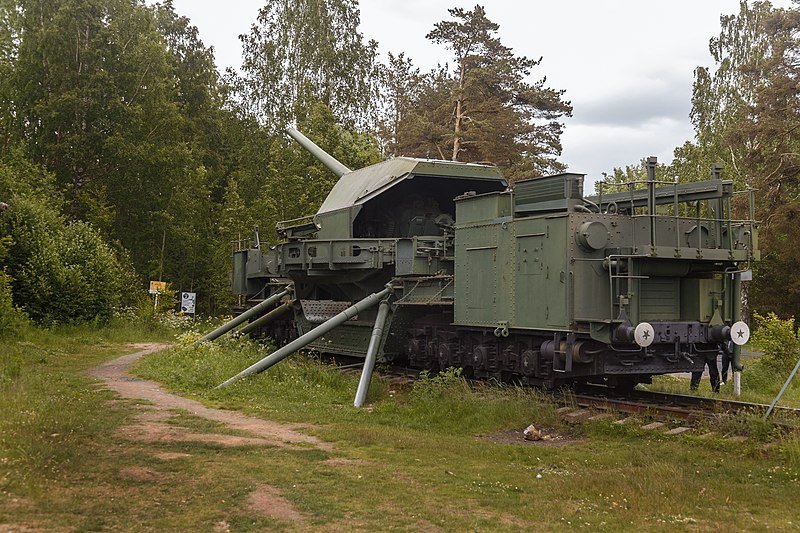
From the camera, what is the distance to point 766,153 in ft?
105

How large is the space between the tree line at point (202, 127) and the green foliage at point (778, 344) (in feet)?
46.0

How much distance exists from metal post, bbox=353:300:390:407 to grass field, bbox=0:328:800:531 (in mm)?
249

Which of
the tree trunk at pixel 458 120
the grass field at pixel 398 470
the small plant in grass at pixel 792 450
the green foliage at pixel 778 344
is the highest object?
the tree trunk at pixel 458 120

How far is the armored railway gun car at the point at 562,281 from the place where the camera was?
11.5 m

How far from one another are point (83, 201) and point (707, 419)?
102ft

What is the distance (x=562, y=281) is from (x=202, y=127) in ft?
128

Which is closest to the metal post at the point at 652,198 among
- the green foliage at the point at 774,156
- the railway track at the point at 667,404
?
the railway track at the point at 667,404

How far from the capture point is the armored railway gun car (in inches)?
451

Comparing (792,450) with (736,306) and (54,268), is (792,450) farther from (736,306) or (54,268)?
(54,268)

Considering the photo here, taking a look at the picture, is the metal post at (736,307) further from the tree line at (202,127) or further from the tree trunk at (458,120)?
the tree trunk at (458,120)

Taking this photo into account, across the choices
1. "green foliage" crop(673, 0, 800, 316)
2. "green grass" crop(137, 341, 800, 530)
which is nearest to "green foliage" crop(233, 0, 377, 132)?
"green foliage" crop(673, 0, 800, 316)

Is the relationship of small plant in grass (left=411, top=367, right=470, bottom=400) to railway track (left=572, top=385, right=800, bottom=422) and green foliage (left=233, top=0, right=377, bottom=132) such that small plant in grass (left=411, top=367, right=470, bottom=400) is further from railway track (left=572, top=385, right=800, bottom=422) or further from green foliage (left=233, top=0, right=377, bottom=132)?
green foliage (left=233, top=0, right=377, bottom=132)

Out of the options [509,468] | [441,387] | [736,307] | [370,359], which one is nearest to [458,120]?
[370,359]

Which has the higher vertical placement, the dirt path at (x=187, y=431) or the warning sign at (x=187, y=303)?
the warning sign at (x=187, y=303)
